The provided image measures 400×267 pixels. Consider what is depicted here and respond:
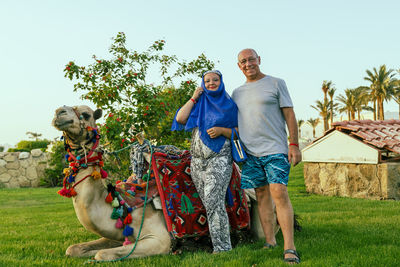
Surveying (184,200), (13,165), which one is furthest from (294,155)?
(13,165)

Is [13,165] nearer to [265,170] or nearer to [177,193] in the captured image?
[177,193]

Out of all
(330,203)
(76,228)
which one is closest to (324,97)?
(330,203)

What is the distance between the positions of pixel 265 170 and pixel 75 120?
205 cm

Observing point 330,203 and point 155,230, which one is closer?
point 155,230

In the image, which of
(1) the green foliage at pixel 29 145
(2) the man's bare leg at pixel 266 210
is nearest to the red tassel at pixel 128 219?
(2) the man's bare leg at pixel 266 210

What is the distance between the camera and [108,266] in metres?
3.97

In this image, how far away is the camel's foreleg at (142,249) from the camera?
420cm

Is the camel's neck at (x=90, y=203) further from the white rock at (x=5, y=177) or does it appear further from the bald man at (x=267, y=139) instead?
the white rock at (x=5, y=177)

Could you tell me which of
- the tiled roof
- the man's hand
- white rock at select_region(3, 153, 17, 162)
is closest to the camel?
the man's hand

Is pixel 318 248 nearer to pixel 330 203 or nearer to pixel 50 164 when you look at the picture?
pixel 330 203

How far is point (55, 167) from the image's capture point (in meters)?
18.9

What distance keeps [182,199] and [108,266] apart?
3.68ft

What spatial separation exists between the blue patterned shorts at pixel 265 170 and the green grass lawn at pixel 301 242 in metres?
0.75

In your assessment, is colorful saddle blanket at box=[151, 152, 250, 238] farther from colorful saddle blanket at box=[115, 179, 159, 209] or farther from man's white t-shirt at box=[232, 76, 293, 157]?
man's white t-shirt at box=[232, 76, 293, 157]
